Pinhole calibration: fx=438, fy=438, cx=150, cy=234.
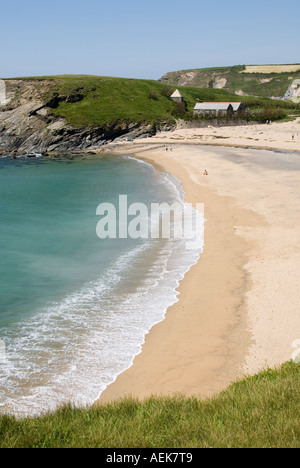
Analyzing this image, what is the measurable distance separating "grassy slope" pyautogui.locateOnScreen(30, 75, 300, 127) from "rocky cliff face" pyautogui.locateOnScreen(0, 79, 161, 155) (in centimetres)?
140

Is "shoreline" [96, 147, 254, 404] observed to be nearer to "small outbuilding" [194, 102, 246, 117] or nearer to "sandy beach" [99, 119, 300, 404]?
"sandy beach" [99, 119, 300, 404]

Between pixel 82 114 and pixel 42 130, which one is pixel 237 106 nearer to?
pixel 82 114

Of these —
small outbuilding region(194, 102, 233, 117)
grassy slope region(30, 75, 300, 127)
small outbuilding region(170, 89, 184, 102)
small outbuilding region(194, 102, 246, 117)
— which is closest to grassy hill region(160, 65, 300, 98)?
grassy slope region(30, 75, 300, 127)

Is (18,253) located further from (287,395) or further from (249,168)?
(249,168)

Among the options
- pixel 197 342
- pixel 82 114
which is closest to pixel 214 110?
pixel 82 114

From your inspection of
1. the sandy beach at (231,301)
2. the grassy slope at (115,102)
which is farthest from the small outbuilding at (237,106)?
the sandy beach at (231,301)

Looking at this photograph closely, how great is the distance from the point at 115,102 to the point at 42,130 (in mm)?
18515

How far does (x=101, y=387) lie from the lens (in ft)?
38.9

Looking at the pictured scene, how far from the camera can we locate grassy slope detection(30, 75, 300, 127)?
80188 mm

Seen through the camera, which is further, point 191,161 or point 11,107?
point 11,107

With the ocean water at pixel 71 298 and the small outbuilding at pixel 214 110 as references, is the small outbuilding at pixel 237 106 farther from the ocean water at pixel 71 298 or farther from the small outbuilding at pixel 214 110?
the ocean water at pixel 71 298

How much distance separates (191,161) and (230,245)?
104 feet

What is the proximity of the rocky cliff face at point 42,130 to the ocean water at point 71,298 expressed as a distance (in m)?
42.2

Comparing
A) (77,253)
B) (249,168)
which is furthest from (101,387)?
(249,168)
